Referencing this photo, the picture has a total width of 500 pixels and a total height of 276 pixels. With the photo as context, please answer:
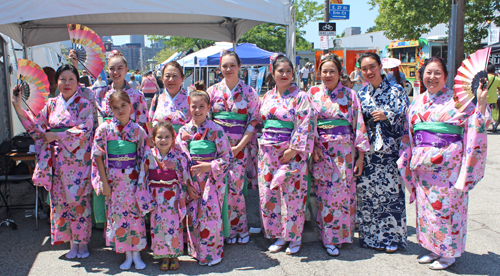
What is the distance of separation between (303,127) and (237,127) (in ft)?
2.07

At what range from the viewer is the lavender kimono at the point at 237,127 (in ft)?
11.2

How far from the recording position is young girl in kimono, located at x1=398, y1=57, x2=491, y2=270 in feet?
8.95

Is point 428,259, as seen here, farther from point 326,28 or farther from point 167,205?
point 326,28

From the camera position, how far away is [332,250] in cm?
323

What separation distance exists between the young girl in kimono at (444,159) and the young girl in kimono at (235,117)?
4.39ft

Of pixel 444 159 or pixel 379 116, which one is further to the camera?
pixel 379 116

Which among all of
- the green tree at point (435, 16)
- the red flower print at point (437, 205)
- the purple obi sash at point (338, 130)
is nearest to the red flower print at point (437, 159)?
the red flower print at point (437, 205)

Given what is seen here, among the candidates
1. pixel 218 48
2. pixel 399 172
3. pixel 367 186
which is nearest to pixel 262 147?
pixel 367 186

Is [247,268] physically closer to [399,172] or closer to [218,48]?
[399,172]

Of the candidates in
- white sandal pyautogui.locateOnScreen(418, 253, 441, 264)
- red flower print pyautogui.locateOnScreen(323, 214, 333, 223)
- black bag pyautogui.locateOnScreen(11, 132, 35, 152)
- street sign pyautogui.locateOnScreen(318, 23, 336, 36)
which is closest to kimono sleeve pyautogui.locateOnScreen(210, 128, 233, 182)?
red flower print pyautogui.locateOnScreen(323, 214, 333, 223)

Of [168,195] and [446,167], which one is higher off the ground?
[446,167]

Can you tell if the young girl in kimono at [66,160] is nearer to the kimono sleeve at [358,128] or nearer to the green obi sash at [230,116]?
the green obi sash at [230,116]

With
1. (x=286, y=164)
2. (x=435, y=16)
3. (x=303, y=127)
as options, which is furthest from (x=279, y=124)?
(x=435, y=16)

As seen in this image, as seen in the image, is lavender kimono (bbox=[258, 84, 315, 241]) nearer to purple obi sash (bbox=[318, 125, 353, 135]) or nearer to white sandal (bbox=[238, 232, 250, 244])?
purple obi sash (bbox=[318, 125, 353, 135])
